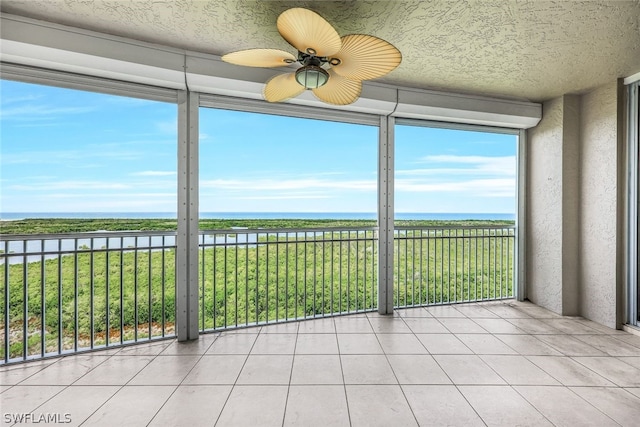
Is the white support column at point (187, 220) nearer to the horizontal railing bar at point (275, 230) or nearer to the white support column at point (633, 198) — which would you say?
the horizontal railing bar at point (275, 230)

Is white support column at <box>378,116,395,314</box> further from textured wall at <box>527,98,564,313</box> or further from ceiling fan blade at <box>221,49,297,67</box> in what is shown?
textured wall at <box>527,98,564,313</box>

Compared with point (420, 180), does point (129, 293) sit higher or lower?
lower

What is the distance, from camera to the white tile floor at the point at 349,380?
1.60 meters

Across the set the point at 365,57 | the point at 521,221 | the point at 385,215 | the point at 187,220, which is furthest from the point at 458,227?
the point at 187,220

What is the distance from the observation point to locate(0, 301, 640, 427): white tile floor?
63.1 inches

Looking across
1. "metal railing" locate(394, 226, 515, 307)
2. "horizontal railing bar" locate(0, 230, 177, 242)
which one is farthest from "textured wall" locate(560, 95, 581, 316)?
"horizontal railing bar" locate(0, 230, 177, 242)

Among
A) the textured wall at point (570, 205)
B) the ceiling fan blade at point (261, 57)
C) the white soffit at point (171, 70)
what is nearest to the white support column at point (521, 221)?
the textured wall at point (570, 205)

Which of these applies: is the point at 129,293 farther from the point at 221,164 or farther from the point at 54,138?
the point at 221,164

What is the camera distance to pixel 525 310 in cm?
345

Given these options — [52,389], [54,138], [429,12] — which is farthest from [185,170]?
[54,138]

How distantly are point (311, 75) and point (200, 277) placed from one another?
2512mm

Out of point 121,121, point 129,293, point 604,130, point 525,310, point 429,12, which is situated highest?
point 121,121

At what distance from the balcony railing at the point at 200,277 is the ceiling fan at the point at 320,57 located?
5.40ft

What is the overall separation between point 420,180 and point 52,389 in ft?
32.9
